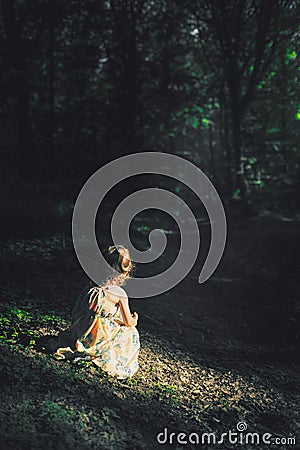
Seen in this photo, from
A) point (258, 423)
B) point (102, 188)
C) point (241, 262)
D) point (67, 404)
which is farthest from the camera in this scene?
point (102, 188)

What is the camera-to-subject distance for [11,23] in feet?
43.1

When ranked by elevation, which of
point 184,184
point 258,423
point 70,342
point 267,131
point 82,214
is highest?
point 267,131

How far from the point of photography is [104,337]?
4863 millimetres

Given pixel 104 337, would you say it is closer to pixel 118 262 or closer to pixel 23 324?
pixel 118 262

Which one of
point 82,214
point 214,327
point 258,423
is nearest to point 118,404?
point 258,423

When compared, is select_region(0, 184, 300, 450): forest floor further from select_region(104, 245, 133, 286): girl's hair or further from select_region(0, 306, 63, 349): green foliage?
select_region(104, 245, 133, 286): girl's hair

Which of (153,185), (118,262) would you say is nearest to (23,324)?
(118,262)

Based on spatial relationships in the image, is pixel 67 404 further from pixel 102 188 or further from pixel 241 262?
pixel 102 188

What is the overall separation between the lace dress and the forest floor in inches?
4.9

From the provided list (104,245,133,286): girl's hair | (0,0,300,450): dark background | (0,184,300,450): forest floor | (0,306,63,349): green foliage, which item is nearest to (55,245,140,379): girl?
(104,245,133,286): girl's hair

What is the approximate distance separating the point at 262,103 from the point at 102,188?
7009 millimetres

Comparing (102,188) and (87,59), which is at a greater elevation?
(87,59)

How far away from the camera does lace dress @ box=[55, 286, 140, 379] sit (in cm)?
484

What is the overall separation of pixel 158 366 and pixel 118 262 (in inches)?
55.8
